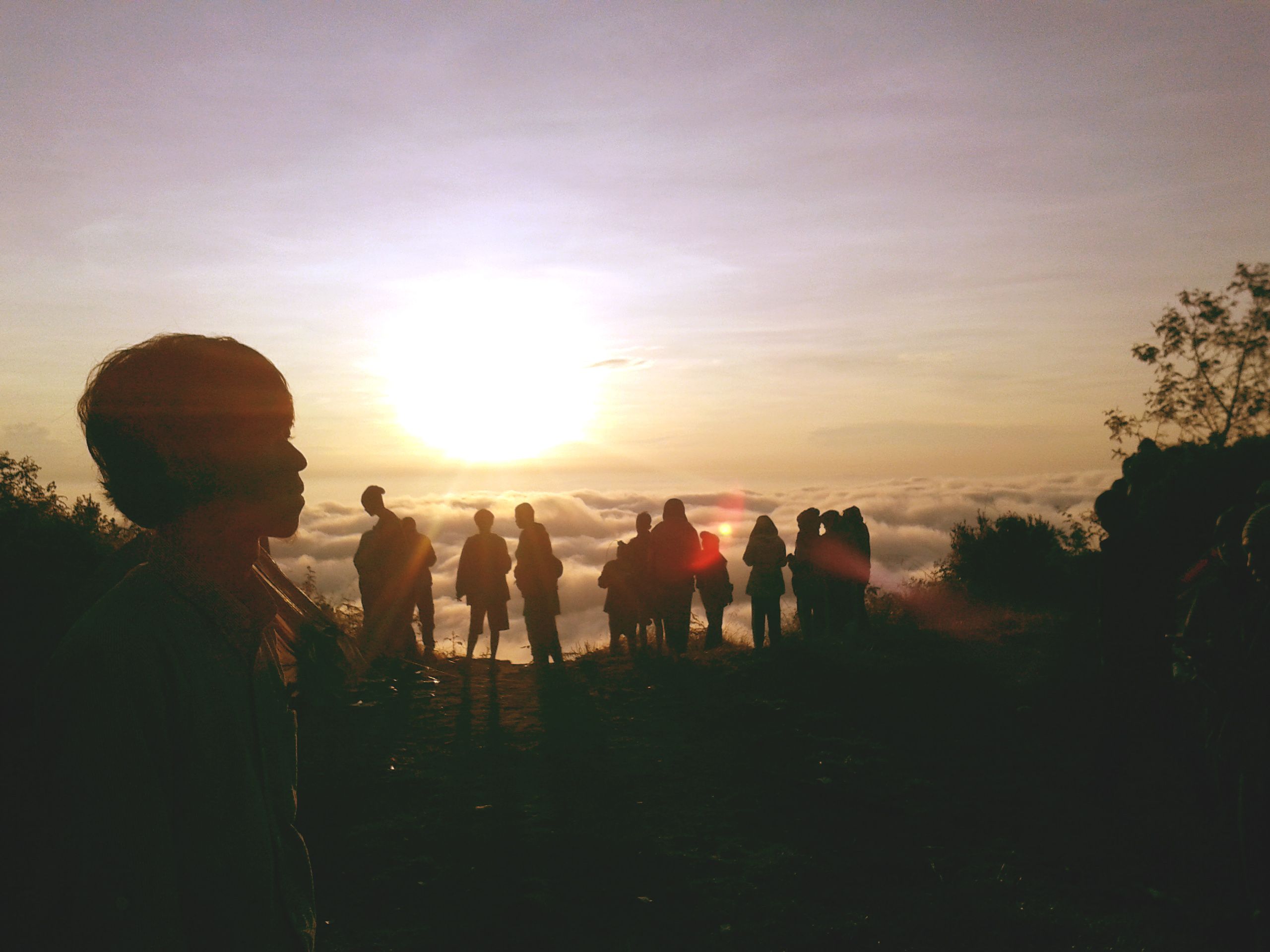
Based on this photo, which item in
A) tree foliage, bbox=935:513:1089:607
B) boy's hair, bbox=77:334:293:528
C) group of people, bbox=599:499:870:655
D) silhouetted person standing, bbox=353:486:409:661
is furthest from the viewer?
tree foliage, bbox=935:513:1089:607

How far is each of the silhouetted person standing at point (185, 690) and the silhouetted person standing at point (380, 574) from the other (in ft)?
32.4

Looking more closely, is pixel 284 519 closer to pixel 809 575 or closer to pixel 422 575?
pixel 422 575


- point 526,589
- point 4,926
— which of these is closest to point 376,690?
point 526,589

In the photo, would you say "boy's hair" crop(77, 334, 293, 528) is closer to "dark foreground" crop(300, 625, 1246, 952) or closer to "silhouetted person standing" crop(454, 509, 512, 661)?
"dark foreground" crop(300, 625, 1246, 952)

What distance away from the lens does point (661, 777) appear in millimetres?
6887

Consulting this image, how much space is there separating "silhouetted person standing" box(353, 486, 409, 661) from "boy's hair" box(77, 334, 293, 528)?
990cm

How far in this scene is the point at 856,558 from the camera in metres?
12.8

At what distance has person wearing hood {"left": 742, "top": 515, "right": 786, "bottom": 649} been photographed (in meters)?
12.4

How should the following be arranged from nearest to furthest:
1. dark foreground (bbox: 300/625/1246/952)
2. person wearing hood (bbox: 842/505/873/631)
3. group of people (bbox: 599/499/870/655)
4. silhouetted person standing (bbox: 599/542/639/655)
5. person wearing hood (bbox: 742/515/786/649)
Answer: dark foreground (bbox: 300/625/1246/952), group of people (bbox: 599/499/870/655), person wearing hood (bbox: 742/515/786/649), person wearing hood (bbox: 842/505/873/631), silhouetted person standing (bbox: 599/542/639/655)

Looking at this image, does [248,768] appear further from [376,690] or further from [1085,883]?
[376,690]

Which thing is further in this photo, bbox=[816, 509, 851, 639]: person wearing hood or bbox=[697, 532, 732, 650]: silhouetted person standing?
bbox=[816, 509, 851, 639]: person wearing hood

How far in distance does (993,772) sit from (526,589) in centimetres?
671

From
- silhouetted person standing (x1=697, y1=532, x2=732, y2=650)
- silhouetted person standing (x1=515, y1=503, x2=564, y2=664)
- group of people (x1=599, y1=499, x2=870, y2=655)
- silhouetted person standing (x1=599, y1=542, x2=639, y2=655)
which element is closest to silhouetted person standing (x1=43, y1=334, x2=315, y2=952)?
silhouetted person standing (x1=515, y1=503, x2=564, y2=664)

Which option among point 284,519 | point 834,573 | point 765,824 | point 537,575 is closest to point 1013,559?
point 834,573
